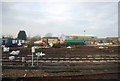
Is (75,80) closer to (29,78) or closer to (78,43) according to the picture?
(29,78)

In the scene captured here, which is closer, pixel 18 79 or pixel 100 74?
pixel 18 79

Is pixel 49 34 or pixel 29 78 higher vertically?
pixel 49 34

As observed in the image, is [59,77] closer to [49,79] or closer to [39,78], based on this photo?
[49,79]

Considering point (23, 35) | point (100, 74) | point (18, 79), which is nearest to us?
point (18, 79)

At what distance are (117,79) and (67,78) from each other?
2.98 m

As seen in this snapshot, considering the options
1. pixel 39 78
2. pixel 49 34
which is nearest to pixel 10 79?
pixel 39 78

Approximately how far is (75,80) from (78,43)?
84.1 ft

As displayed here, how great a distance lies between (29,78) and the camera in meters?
4.83

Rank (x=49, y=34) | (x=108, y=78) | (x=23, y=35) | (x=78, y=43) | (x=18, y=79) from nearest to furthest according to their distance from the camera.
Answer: (x=18, y=79) → (x=108, y=78) → (x=78, y=43) → (x=23, y=35) → (x=49, y=34)

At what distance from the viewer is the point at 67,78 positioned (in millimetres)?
4938

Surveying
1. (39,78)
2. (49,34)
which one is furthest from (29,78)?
(49,34)

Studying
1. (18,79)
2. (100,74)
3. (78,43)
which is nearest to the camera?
(18,79)

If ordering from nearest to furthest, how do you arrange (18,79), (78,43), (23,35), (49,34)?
(18,79), (78,43), (23,35), (49,34)

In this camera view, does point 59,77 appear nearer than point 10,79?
No
